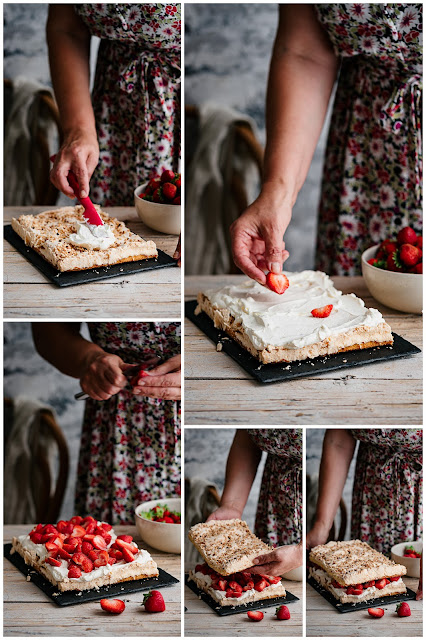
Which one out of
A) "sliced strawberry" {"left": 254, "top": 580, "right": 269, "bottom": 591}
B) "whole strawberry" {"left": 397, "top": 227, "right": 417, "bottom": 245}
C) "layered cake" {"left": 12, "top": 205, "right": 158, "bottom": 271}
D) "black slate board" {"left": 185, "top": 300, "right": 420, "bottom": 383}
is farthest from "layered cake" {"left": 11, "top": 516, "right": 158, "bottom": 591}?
"whole strawberry" {"left": 397, "top": 227, "right": 417, "bottom": 245}

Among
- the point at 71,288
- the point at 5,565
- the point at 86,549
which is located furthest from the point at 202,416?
the point at 5,565

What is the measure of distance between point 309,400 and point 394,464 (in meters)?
0.31

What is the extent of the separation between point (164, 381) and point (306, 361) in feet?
0.88

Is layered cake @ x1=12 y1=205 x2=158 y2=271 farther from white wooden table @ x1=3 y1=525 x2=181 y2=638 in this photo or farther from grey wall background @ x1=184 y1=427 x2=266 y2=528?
white wooden table @ x1=3 y1=525 x2=181 y2=638

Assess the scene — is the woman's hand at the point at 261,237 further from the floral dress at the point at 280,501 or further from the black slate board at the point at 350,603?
the black slate board at the point at 350,603

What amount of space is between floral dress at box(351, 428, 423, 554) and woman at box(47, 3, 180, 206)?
626 millimetres

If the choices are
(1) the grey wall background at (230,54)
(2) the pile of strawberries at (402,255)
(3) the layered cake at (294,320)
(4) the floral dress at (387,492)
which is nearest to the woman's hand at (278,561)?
(4) the floral dress at (387,492)

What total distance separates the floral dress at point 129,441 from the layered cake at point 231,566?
0.61 ft

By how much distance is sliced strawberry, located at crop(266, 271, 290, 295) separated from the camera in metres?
1.48

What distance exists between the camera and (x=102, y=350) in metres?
1.46

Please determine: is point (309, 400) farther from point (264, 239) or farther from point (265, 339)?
point (264, 239)

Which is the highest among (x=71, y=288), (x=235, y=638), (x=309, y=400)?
(x=71, y=288)

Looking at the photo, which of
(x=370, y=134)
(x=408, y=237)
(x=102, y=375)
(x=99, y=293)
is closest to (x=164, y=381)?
(x=102, y=375)

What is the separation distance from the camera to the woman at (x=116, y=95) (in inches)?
53.4
